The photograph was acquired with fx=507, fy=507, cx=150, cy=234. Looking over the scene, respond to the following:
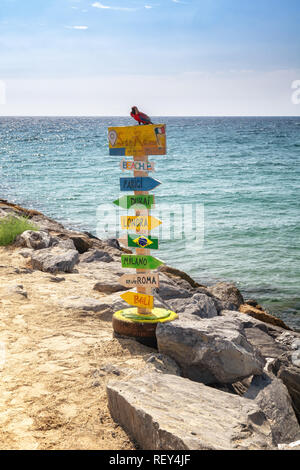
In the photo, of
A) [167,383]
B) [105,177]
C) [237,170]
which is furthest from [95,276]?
[237,170]

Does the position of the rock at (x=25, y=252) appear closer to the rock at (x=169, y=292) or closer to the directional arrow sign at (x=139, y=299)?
the rock at (x=169, y=292)

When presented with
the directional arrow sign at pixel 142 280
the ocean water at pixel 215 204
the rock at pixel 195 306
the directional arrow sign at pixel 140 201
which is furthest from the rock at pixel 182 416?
the ocean water at pixel 215 204

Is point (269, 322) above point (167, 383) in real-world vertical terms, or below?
below

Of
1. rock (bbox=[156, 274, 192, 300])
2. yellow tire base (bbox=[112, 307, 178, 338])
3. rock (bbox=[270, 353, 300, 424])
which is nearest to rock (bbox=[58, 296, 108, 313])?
yellow tire base (bbox=[112, 307, 178, 338])

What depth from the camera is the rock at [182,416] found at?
3.05 meters

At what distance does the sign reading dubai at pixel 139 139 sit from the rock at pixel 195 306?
2019 millimetres

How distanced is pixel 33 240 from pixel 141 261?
4947mm

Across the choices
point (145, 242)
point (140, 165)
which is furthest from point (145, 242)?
point (140, 165)

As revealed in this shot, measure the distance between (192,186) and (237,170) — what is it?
8.16 m

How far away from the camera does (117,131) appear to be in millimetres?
5320

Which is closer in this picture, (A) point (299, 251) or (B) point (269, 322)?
(B) point (269, 322)

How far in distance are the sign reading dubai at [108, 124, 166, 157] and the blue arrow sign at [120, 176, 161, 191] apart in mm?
269
